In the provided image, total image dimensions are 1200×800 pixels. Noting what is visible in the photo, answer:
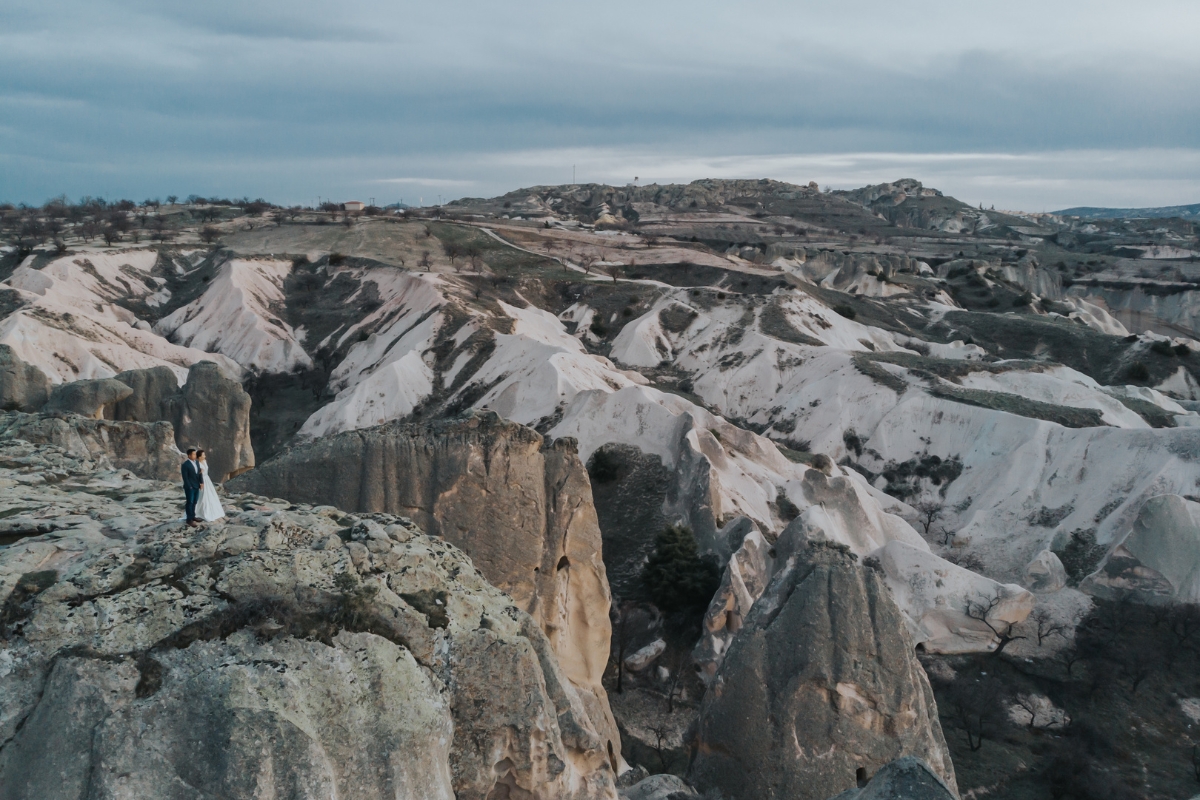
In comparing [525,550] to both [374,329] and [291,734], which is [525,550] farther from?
[374,329]

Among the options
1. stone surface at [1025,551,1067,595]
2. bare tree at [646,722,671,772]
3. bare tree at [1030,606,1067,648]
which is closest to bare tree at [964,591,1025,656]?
bare tree at [1030,606,1067,648]

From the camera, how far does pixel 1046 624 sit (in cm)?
2708

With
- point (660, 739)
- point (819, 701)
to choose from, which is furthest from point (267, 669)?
point (660, 739)

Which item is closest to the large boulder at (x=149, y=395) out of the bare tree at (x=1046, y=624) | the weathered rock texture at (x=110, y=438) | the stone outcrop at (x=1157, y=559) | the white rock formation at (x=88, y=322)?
the white rock formation at (x=88, y=322)

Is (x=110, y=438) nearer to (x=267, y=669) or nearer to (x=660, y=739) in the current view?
(x=267, y=669)

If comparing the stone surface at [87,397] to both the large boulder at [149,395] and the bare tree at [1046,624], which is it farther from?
the bare tree at [1046,624]

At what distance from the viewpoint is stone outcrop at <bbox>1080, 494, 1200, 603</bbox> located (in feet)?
90.7

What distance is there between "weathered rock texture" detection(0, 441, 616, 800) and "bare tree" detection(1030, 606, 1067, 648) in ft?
71.2

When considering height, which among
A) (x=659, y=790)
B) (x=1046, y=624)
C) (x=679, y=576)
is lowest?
(x=1046, y=624)

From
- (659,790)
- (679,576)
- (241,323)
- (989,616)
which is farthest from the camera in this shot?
(241,323)

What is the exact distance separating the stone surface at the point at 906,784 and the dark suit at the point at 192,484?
864 centimetres

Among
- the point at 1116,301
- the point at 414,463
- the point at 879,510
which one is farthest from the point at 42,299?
the point at 1116,301

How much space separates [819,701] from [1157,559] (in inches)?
865

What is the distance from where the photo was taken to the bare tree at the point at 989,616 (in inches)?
1018
